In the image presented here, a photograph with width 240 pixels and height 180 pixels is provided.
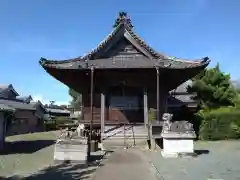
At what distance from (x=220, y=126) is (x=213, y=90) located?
270 inches

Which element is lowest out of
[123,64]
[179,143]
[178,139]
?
[179,143]

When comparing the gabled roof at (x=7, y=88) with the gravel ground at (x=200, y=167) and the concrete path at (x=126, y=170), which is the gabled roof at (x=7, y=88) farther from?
the gravel ground at (x=200, y=167)

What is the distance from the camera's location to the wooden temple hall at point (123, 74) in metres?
18.9

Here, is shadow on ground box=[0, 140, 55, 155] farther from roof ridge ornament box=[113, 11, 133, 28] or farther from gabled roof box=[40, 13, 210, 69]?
roof ridge ornament box=[113, 11, 133, 28]

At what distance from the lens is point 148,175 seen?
30.9 feet

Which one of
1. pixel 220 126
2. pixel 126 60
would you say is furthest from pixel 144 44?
pixel 220 126

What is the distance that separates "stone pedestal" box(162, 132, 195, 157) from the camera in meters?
13.0

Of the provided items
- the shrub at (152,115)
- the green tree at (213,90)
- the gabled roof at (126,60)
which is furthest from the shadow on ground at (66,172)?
the green tree at (213,90)

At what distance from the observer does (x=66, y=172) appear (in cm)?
1056

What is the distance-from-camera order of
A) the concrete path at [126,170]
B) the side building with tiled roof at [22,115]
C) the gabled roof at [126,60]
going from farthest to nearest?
the side building with tiled roof at [22,115], the gabled roof at [126,60], the concrete path at [126,170]

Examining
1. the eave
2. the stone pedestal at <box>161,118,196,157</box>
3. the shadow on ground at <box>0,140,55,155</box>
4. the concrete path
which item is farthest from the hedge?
the shadow on ground at <box>0,140,55,155</box>

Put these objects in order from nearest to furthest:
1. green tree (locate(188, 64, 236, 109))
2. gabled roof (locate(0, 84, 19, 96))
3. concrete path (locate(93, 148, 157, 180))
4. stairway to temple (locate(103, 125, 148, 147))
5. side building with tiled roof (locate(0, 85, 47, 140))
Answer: concrete path (locate(93, 148, 157, 180)) < stairway to temple (locate(103, 125, 148, 147)) < green tree (locate(188, 64, 236, 109)) < side building with tiled roof (locate(0, 85, 47, 140)) < gabled roof (locate(0, 84, 19, 96))

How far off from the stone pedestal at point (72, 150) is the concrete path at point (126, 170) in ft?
3.41

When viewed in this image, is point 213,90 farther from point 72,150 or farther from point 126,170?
point 126,170
